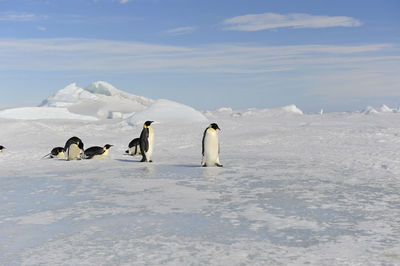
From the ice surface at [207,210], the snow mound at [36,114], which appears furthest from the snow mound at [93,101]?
the ice surface at [207,210]

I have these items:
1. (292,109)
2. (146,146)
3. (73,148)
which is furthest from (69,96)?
(146,146)

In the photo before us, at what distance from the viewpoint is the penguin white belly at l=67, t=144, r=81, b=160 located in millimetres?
10893

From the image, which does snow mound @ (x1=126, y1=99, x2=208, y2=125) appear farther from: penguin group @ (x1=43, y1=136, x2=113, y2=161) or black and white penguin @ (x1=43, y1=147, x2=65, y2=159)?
penguin group @ (x1=43, y1=136, x2=113, y2=161)

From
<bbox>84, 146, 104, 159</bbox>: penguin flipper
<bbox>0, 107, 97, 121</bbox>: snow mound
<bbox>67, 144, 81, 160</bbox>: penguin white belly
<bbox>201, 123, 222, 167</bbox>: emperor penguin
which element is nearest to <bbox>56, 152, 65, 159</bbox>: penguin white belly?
<bbox>67, 144, 81, 160</bbox>: penguin white belly

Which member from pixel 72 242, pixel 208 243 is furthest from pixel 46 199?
pixel 208 243

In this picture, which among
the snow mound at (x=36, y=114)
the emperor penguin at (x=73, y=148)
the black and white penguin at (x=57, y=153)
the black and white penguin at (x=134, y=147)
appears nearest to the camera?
the emperor penguin at (x=73, y=148)

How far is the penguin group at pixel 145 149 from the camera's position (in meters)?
8.74

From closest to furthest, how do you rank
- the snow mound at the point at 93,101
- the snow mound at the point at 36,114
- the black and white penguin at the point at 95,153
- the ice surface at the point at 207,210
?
the ice surface at the point at 207,210 < the black and white penguin at the point at 95,153 < the snow mound at the point at 36,114 < the snow mound at the point at 93,101

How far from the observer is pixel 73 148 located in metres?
10.9

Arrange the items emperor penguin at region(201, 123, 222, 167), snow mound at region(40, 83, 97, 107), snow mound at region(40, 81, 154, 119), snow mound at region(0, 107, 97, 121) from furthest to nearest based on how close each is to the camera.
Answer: snow mound at region(40, 83, 97, 107)
snow mound at region(40, 81, 154, 119)
snow mound at region(0, 107, 97, 121)
emperor penguin at region(201, 123, 222, 167)

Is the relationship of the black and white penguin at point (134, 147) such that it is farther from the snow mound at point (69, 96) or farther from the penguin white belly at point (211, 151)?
the snow mound at point (69, 96)

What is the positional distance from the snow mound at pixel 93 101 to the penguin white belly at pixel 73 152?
2513 centimetres

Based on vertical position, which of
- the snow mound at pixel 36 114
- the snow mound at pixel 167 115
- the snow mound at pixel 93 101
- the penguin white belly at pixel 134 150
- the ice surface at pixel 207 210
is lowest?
the ice surface at pixel 207 210

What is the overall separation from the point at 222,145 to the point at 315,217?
29.6 ft
